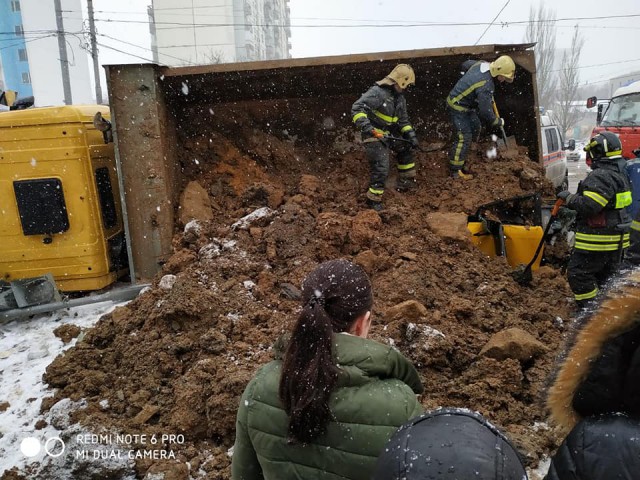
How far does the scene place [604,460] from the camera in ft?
3.47

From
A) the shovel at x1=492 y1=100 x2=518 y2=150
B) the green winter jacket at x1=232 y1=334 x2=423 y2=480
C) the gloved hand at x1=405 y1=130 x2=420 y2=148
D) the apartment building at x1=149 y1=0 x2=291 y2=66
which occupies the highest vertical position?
the apartment building at x1=149 y1=0 x2=291 y2=66

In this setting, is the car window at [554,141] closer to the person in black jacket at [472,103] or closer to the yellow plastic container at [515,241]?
the person in black jacket at [472,103]

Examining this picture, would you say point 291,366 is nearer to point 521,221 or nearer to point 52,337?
point 52,337

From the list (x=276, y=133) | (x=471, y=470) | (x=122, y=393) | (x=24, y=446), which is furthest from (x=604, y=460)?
(x=276, y=133)

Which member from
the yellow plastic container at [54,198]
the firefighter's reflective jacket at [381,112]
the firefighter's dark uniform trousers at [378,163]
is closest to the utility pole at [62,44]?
Result: the yellow plastic container at [54,198]

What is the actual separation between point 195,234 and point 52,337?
160 centimetres

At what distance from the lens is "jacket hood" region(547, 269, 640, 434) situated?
1135 mm

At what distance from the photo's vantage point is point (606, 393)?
1.15 metres

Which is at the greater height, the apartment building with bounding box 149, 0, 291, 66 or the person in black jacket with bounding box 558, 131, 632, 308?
the apartment building with bounding box 149, 0, 291, 66

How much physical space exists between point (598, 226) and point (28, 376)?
495 cm

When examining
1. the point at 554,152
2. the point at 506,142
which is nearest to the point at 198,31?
the point at 554,152

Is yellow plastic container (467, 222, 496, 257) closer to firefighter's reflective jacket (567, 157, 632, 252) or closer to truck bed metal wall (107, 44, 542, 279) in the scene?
firefighter's reflective jacket (567, 157, 632, 252)

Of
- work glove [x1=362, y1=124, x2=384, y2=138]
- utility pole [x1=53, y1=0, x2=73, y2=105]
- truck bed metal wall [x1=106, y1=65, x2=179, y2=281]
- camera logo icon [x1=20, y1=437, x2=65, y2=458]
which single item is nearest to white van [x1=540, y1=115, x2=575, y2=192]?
work glove [x1=362, y1=124, x2=384, y2=138]

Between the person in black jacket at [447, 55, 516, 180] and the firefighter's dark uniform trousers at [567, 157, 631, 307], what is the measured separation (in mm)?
1785
